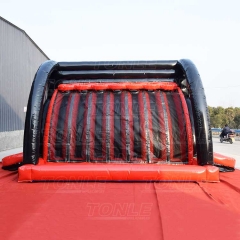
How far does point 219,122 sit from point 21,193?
4683cm

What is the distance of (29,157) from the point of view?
134 inches

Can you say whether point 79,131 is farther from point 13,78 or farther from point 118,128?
point 13,78

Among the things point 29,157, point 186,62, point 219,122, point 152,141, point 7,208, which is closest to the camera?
point 7,208

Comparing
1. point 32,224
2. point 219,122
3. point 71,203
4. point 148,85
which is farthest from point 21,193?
point 219,122

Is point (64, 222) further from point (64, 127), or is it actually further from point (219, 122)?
point (219, 122)

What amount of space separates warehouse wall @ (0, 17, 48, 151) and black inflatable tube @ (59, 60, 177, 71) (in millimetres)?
6593

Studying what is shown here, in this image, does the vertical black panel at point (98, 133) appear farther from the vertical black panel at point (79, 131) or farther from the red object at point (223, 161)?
the red object at point (223, 161)

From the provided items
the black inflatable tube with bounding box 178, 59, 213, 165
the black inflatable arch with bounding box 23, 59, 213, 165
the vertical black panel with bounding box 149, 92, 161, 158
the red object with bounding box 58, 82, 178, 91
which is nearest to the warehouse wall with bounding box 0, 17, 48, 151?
the black inflatable arch with bounding box 23, 59, 213, 165

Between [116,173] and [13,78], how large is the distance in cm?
969

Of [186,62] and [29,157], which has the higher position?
[186,62]

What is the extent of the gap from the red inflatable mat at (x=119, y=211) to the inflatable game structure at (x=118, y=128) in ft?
0.58

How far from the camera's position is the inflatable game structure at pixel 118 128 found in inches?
128

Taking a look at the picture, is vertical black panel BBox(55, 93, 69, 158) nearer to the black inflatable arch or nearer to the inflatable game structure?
the inflatable game structure

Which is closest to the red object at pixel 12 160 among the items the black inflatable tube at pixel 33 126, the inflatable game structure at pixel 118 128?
the inflatable game structure at pixel 118 128
